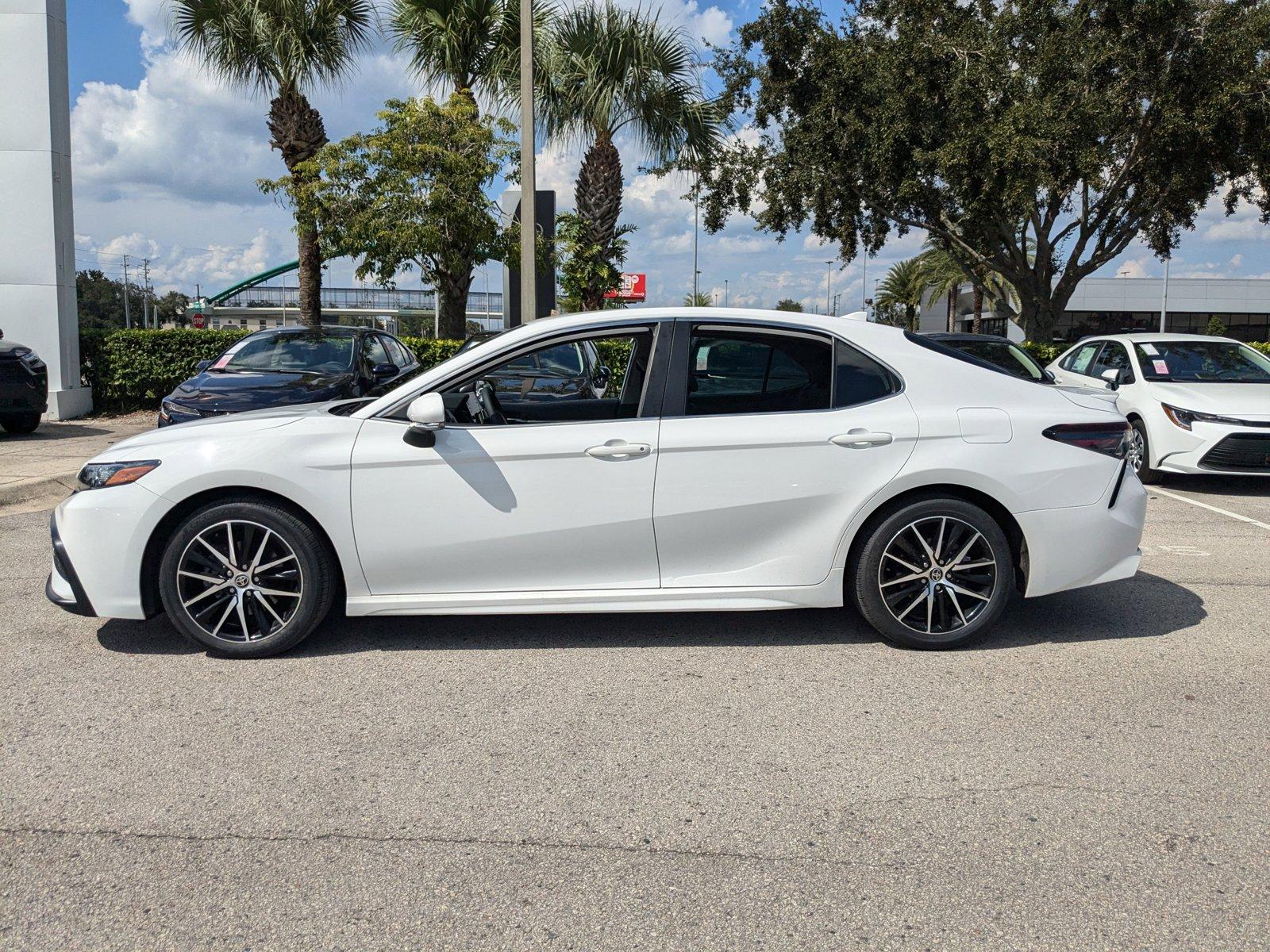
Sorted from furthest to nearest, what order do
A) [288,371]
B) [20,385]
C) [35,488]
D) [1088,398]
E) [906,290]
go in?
[906,290]
[20,385]
[288,371]
[35,488]
[1088,398]

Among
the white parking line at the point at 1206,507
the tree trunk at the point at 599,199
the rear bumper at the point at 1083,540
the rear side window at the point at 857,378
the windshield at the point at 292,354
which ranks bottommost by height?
the white parking line at the point at 1206,507

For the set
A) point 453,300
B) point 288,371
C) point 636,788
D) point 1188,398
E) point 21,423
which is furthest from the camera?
point 453,300

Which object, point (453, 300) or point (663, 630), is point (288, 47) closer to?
point (453, 300)

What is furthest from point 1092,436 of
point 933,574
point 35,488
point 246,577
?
point 35,488

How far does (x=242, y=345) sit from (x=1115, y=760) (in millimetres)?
9852

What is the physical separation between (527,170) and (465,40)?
771cm

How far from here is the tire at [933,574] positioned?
4.64 meters

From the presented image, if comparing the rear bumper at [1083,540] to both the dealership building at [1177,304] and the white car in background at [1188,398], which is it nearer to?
the white car in background at [1188,398]

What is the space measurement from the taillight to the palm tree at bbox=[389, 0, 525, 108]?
16872 millimetres

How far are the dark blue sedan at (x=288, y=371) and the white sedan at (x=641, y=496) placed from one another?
4496 millimetres

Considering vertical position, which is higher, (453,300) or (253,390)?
(453,300)

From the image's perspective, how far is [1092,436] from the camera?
4758 millimetres

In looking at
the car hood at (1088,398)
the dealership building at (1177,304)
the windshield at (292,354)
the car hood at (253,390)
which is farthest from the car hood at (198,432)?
the dealership building at (1177,304)

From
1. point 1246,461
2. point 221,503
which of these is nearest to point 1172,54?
point 1246,461
